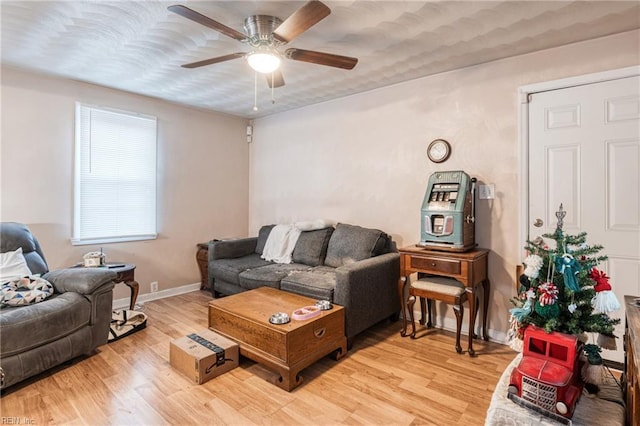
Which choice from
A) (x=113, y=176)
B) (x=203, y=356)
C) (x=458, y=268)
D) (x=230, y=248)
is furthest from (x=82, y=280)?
(x=458, y=268)

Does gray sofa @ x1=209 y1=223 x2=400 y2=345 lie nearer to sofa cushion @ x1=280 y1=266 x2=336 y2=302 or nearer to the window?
sofa cushion @ x1=280 y1=266 x2=336 y2=302

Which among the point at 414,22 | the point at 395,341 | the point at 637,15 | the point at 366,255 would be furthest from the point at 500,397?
the point at 637,15

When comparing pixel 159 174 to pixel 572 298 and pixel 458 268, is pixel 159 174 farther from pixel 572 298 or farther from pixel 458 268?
pixel 572 298

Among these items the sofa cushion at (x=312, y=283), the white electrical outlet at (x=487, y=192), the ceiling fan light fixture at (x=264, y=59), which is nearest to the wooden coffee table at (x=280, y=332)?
the sofa cushion at (x=312, y=283)

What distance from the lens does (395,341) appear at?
273 cm

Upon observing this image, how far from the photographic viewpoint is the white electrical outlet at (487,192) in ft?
9.00

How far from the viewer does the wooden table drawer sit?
2.48 m

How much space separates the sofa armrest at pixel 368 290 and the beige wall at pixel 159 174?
243 cm

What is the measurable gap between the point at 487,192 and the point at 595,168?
727 millimetres

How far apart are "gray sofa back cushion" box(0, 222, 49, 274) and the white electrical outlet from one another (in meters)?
3.75

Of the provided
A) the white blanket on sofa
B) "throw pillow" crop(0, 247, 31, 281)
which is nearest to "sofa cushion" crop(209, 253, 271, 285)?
the white blanket on sofa

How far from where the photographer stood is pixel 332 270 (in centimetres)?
320

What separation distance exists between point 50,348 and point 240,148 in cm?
325

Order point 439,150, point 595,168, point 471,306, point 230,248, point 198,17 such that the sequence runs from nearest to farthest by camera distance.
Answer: point 198,17
point 595,168
point 471,306
point 439,150
point 230,248
